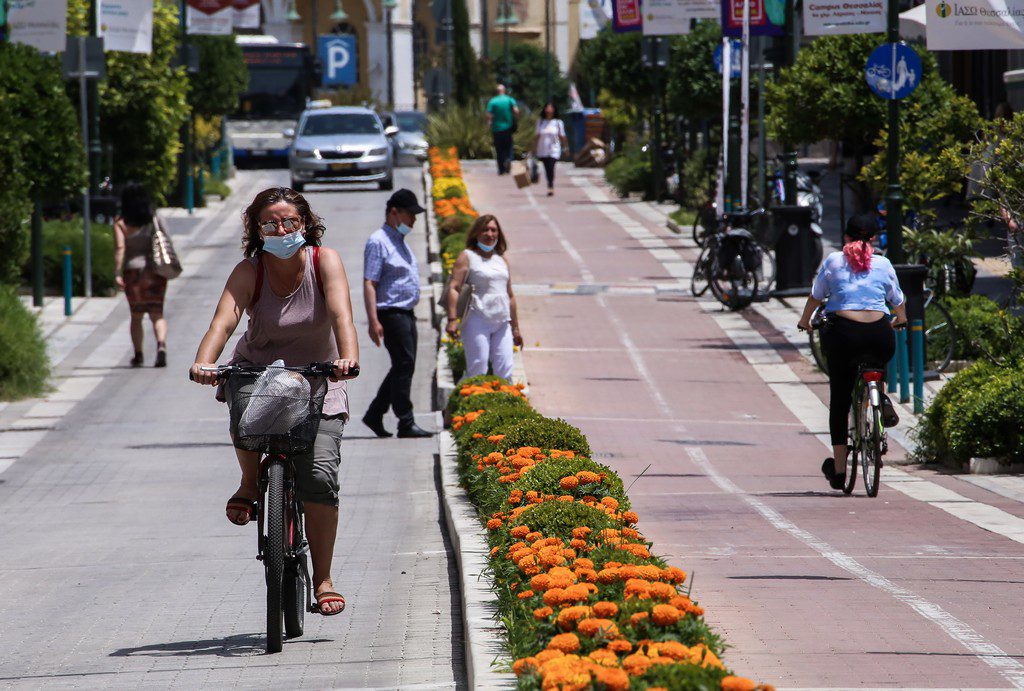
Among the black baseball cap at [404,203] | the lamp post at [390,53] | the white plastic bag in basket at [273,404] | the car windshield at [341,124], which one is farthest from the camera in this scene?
the lamp post at [390,53]

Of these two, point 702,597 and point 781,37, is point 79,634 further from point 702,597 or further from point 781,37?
point 781,37

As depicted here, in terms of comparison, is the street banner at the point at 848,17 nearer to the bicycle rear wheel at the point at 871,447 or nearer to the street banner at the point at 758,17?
the street banner at the point at 758,17

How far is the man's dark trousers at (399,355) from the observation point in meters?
13.6

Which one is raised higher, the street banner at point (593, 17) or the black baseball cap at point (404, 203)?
the street banner at point (593, 17)

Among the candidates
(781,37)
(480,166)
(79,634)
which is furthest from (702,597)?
(480,166)

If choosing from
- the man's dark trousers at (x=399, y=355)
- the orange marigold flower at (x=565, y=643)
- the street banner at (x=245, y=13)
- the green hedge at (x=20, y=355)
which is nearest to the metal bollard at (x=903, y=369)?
the man's dark trousers at (x=399, y=355)

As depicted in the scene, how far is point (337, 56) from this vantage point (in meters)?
83.6

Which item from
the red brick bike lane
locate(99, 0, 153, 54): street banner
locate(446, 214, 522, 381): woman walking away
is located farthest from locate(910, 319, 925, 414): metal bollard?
locate(99, 0, 153, 54): street banner

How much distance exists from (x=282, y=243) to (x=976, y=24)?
9.97 metres

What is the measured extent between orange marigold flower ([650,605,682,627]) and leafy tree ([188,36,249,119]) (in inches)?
1427

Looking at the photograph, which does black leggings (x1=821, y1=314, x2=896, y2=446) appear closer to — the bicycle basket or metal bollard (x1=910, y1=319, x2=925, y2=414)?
metal bollard (x1=910, y1=319, x2=925, y2=414)

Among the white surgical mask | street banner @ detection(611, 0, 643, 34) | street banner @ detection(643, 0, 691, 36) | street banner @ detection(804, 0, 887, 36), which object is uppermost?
street banner @ detection(611, 0, 643, 34)

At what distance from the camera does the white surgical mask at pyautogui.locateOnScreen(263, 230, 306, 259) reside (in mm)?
6609

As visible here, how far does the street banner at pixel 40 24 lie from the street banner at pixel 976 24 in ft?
35.9
